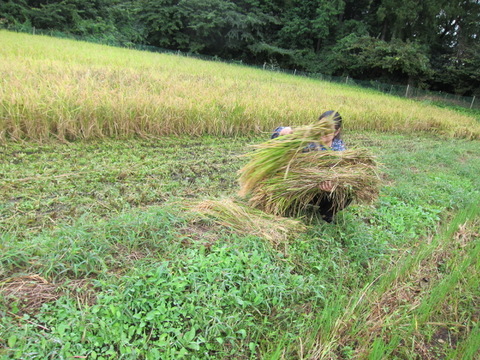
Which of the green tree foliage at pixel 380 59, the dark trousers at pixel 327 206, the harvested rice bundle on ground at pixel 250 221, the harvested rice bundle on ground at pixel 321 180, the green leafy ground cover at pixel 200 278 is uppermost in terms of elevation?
the green tree foliage at pixel 380 59

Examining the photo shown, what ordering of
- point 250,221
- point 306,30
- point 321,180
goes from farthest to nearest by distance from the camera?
1. point 306,30
2. point 250,221
3. point 321,180

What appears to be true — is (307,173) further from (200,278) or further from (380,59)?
(380,59)

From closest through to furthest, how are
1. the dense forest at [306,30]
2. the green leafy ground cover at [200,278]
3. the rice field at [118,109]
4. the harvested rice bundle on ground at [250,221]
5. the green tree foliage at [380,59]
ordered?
the green leafy ground cover at [200,278]
the harvested rice bundle on ground at [250,221]
the rice field at [118,109]
the green tree foliage at [380,59]
the dense forest at [306,30]

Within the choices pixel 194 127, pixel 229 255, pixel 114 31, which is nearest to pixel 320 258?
pixel 229 255

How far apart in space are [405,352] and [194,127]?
461 cm

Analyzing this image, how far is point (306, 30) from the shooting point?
26.9 m

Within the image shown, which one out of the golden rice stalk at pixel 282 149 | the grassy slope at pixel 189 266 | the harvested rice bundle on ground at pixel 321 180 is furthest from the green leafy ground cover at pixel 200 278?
the golden rice stalk at pixel 282 149

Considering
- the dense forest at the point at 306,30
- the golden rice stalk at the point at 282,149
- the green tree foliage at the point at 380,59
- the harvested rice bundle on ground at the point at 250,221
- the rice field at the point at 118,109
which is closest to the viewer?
the harvested rice bundle on ground at the point at 250,221

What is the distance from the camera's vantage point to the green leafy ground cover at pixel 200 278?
1581 mm

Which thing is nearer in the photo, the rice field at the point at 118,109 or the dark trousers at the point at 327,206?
the dark trousers at the point at 327,206

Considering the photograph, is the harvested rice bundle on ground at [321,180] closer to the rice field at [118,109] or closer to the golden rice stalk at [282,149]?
the golden rice stalk at [282,149]

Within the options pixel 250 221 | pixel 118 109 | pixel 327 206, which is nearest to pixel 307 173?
pixel 327 206

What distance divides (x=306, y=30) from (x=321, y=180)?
28368mm

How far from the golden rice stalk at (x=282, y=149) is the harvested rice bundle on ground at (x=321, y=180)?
0.20 feet
